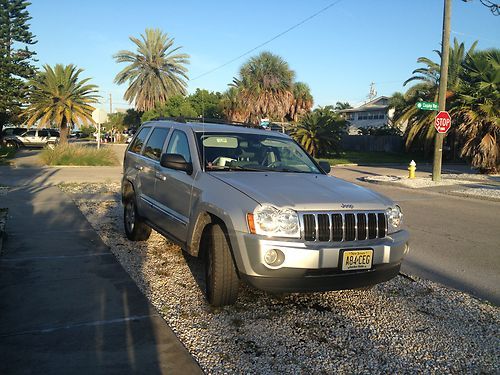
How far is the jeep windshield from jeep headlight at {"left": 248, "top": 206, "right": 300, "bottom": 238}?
4.08 ft

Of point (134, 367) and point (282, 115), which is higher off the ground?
point (282, 115)

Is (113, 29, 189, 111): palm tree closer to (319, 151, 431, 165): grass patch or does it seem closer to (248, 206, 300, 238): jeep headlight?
(319, 151, 431, 165): grass patch

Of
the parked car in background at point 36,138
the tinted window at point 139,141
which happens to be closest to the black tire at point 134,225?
the tinted window at point 139,141

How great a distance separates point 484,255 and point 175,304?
497 centimetres

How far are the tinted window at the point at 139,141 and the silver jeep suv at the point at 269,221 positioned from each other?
171 cm

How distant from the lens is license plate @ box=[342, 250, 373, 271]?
4.06m

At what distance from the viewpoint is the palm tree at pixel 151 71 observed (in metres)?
50.5

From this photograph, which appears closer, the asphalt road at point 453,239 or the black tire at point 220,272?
the black tire at point 220,272

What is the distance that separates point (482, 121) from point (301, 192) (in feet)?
65.3

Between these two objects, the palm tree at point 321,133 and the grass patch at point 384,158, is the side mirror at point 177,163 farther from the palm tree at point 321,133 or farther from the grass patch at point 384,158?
the palm tree at point 321,133

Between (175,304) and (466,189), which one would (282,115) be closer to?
(466,189)

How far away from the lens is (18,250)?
6.66 metres

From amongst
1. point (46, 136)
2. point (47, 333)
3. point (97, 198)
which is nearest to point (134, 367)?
point (47, 333)

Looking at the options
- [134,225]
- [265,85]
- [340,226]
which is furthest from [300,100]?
[340,226]
